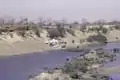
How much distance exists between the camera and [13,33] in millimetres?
88812

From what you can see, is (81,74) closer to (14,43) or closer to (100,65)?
(100,65)

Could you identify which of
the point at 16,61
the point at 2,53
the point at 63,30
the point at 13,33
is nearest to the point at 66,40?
the point at 63,30

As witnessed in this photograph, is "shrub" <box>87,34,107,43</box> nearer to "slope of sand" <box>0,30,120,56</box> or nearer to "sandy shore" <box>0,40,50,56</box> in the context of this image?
"slope of sand" <box>0,30,120,56</box>

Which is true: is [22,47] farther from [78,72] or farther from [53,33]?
[78,72]

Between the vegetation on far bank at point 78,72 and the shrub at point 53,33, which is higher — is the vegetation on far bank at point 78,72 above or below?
above

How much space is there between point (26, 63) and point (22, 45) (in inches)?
878

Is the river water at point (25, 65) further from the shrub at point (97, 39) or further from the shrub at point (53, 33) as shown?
the shrub at point (97, 39)

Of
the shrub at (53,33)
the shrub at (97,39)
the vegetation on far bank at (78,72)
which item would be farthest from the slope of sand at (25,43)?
the vegetation on far bank at (78,72)

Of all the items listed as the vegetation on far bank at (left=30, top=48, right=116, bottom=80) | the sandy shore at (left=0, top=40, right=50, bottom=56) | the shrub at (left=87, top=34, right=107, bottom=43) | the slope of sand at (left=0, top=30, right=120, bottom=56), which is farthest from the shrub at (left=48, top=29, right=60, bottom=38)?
the vegetation on far bank at (left=30, top=48, right=116, bottom=80)

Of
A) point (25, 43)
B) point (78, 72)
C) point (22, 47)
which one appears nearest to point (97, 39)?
point (25, 43)

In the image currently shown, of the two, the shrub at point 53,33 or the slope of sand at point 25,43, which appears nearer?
the slope of sand at point 25,43

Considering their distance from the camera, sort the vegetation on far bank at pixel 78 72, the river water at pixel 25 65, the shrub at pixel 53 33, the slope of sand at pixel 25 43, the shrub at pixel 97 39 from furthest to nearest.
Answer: the shrub at pixel 97 39 < the shrub at pixel 53 33 < the slope of sand at pixel 25 43 < the river water at pixel 25 65 < the vegetation on far bank at pixel 78 72

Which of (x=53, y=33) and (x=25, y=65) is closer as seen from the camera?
(x=25, y=65)

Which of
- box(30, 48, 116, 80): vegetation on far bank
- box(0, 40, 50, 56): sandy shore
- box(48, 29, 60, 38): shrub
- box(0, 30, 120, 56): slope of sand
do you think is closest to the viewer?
box(30, 48, 116, 80): vegetation on far bank
